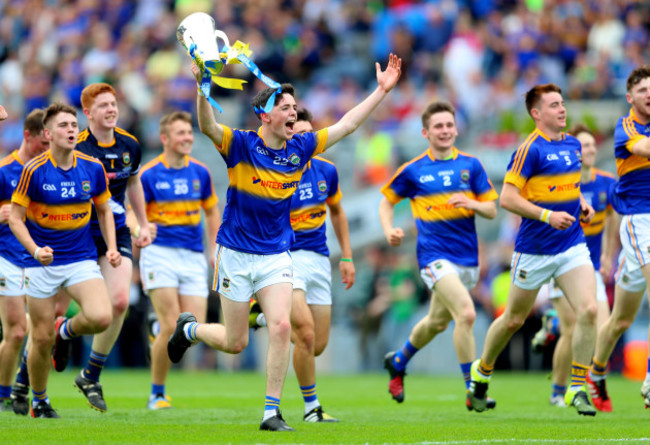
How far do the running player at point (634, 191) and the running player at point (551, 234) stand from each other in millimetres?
378

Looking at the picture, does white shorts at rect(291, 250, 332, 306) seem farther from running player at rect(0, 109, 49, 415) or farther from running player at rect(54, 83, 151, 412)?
running player at rect(0, 109, 49, 415)

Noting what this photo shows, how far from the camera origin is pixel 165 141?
13.0 m

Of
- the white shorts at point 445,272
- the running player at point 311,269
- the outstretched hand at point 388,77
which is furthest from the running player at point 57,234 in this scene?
the white shorts at point 445,272

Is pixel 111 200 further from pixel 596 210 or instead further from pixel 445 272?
pixel 596 210

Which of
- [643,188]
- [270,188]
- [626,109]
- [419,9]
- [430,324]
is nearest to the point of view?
[270,188]

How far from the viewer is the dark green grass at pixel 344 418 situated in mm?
8734

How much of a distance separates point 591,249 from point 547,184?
265 cm

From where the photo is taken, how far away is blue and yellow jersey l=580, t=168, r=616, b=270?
1324 centimetres

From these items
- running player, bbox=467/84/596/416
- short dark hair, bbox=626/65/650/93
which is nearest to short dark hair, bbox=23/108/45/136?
running player, bbox=467/84/596/416

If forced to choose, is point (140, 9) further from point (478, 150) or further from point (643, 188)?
point (643, 188)

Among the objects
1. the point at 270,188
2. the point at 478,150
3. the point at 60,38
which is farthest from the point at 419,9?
the point at 270,188

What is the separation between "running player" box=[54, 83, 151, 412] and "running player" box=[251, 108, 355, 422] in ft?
4.62

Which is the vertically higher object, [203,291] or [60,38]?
[60,38]

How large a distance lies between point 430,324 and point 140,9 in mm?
18536
